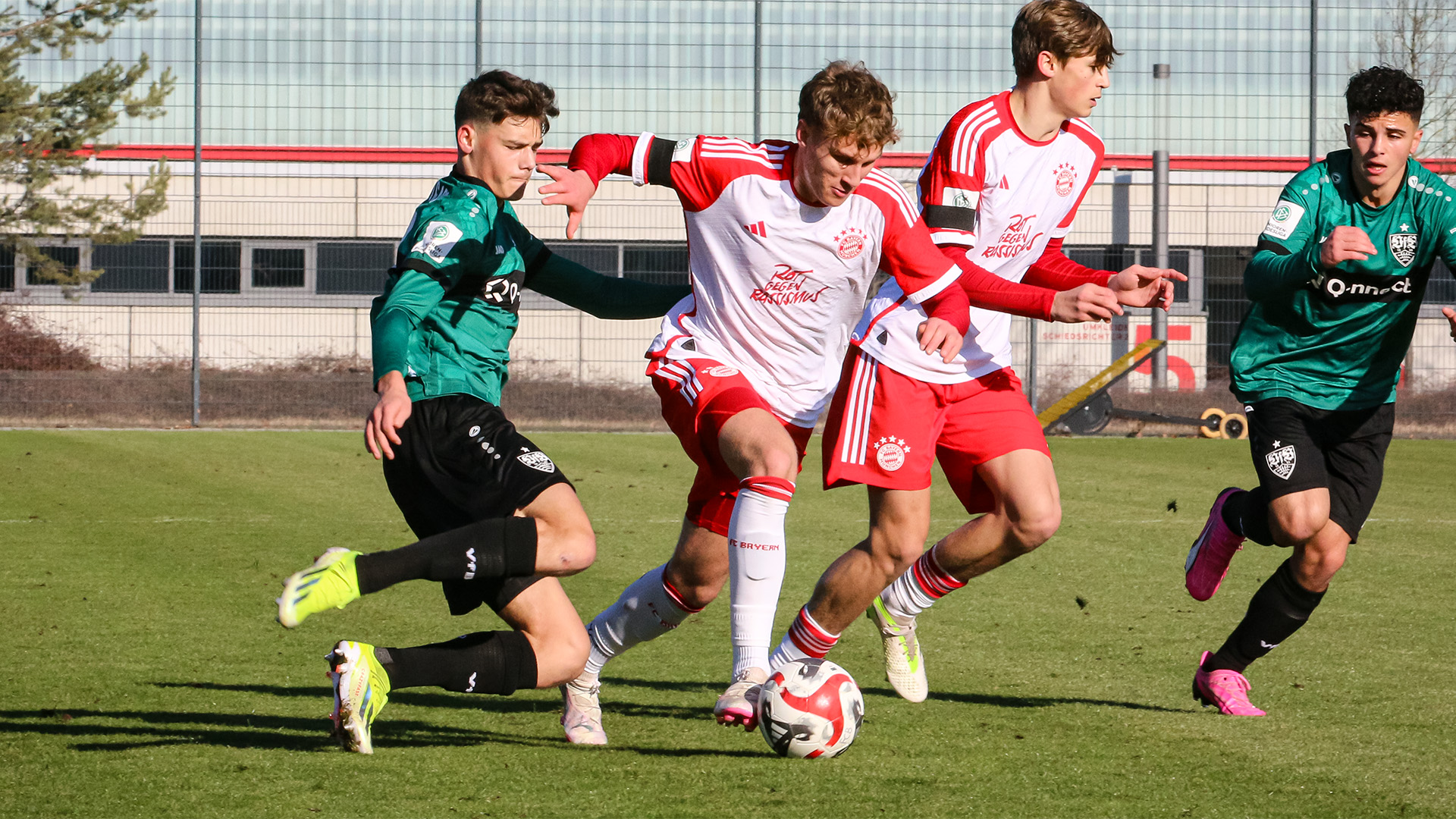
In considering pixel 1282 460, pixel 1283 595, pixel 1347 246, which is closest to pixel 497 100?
pixel 1347 246

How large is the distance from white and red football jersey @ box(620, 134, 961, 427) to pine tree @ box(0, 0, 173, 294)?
41.9 ft

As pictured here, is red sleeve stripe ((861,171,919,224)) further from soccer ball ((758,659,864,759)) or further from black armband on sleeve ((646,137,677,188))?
soccer ball ((758,659,864,759))

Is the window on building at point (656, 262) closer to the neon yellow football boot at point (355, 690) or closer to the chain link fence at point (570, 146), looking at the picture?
the chain link fence at point (570, 146)

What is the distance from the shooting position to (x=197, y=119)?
1631cm

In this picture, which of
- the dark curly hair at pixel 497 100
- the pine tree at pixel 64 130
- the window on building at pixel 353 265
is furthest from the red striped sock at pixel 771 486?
the pine tree at pixel 64 130

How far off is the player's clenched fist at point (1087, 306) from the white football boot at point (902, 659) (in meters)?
1.06

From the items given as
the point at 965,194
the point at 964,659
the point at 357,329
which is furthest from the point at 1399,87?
the point at 357,329

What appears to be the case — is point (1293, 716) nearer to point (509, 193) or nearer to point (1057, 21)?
point (1057, 21)

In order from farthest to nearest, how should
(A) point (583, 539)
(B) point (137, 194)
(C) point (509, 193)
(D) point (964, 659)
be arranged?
(B) point (137, 194) → (D) point (964, 659) → (C) point (509, 193) → (A) point (583, 539)

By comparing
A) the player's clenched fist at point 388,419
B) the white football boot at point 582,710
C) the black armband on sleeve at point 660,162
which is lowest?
the white football boot at point 582,710

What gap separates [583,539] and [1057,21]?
7.47 feet

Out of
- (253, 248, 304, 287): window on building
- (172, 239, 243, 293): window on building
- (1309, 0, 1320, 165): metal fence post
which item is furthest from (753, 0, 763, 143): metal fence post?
(1309, 0, 1320, 165): metal fence post

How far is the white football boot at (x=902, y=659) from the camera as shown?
4590 millimetres

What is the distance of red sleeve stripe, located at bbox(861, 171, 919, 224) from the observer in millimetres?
4371
